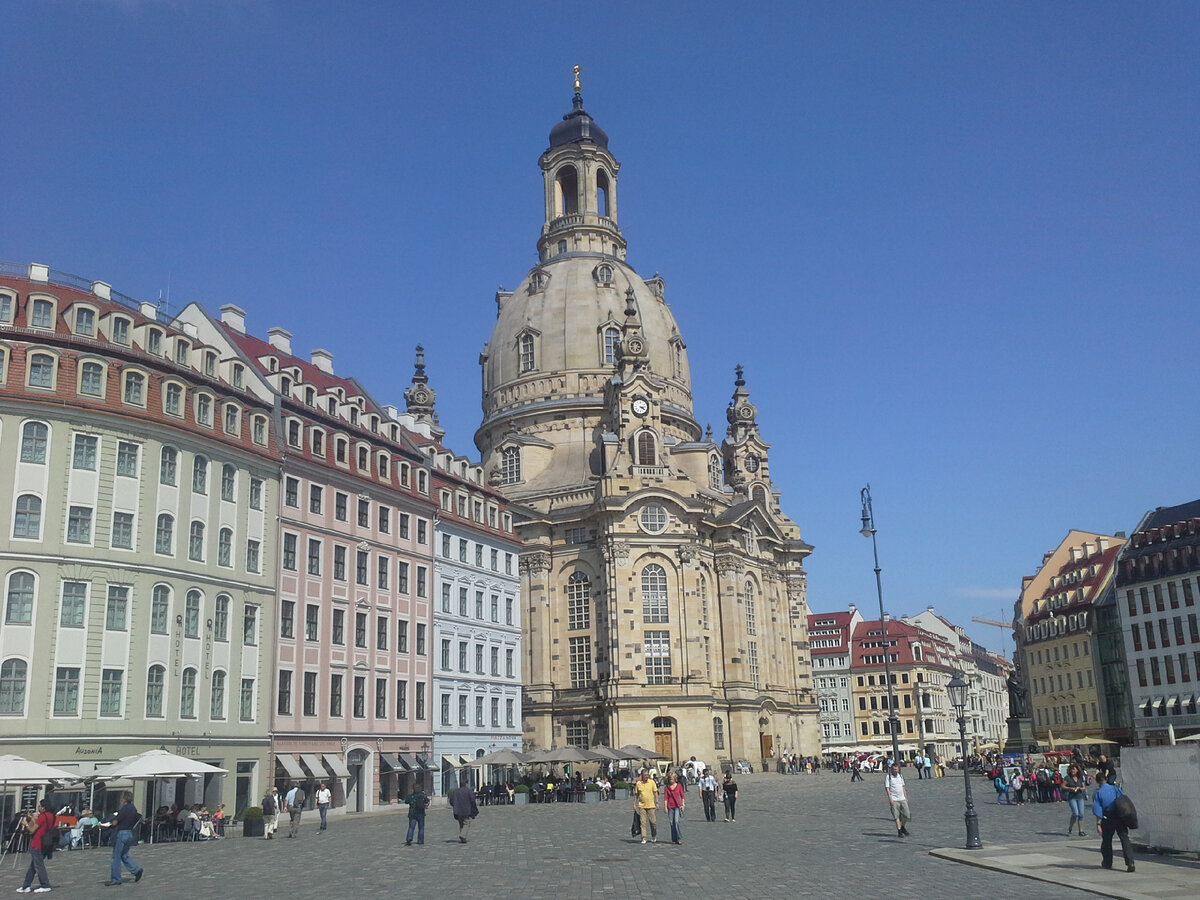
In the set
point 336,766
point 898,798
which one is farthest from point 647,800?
point 336,766

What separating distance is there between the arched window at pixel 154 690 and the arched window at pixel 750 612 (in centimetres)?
6086

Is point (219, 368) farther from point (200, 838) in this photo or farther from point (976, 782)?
point (976, 782)

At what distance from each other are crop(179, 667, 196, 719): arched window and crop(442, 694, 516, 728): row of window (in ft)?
62.1

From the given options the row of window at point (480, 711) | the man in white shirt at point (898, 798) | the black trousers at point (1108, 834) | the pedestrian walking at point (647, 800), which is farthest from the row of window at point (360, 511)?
the black trousers at point (1108, 834)

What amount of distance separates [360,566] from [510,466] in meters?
45.4

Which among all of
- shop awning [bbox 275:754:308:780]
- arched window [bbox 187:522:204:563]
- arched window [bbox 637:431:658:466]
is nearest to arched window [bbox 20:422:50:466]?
arched window [bbox 187:522:204:563]

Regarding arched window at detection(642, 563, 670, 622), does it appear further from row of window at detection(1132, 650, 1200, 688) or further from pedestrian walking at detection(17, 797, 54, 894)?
pedestrian walking at detection(17, 797, 54, 894)

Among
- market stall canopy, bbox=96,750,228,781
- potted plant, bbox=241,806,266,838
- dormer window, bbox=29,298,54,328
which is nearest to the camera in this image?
market stall canopy, bbox=96,750,228,781

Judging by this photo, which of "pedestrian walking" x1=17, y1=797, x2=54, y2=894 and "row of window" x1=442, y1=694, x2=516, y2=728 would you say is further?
"row of window" x1=442, y1=694, x2=516, y2=728

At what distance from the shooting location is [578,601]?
9088cm

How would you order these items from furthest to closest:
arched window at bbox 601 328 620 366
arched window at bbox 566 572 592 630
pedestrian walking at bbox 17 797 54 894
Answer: arched window at bbox 601 328 620 366, arched window at bbox 566 572 592 630, pedestrian walking at bbox 17 797 54 894

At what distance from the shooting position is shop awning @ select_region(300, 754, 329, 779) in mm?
49406

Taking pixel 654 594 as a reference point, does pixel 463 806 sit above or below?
below

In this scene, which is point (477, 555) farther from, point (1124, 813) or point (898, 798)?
point (1124, 813)
